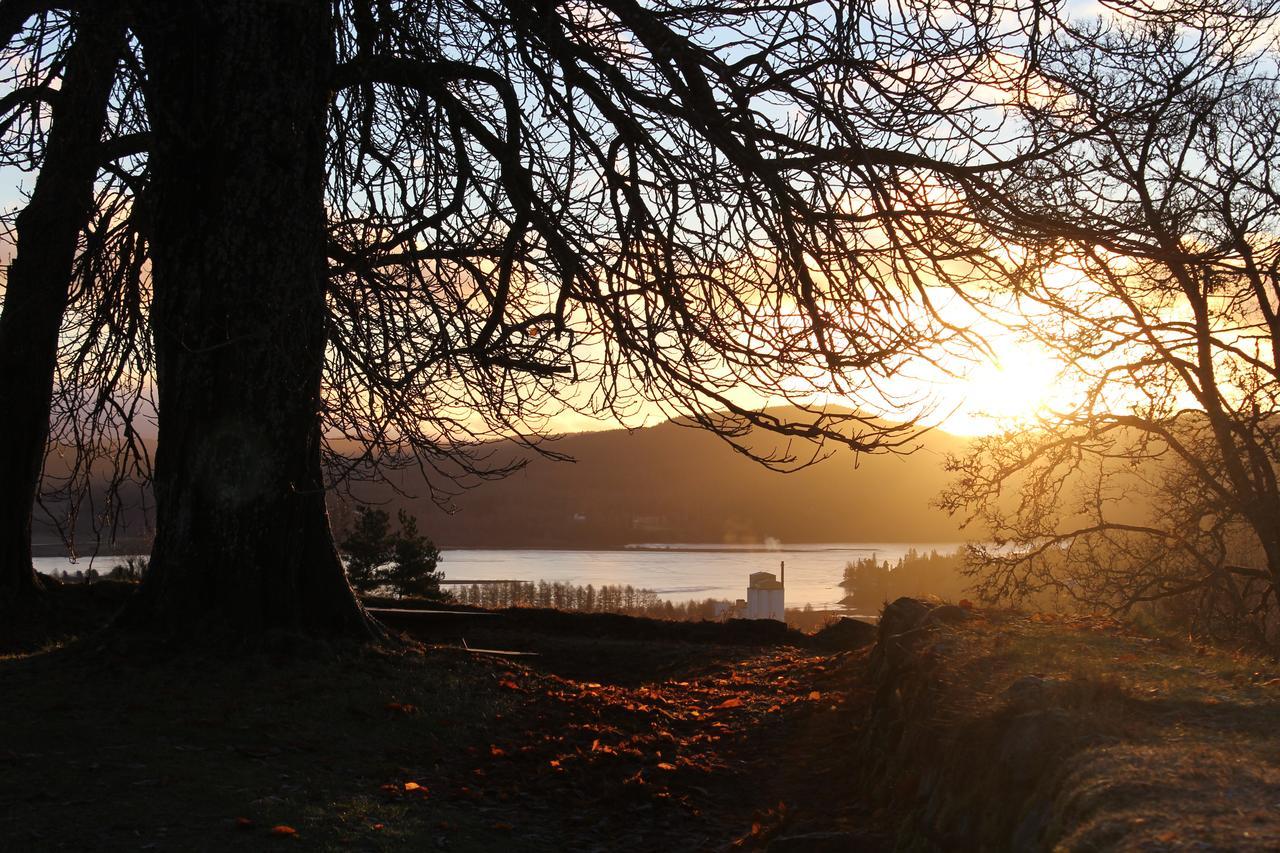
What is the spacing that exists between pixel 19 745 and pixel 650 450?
14085 cm

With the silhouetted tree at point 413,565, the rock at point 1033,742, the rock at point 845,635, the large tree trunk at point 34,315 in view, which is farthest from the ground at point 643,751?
the silhouetted tree at point 413,565

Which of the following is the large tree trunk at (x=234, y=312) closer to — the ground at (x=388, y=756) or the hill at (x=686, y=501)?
the ground at (x=388, y=756)

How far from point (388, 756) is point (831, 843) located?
272 cm

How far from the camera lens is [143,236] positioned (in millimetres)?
9859

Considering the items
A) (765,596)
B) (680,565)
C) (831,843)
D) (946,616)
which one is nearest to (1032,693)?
(831,843)

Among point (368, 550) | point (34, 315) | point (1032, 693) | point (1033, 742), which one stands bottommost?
point (1033, 742)

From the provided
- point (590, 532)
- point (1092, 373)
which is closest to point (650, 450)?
point (590, 532)

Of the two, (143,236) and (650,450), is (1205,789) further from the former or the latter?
(650,450)

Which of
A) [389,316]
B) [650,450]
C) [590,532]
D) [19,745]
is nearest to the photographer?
[19,745]

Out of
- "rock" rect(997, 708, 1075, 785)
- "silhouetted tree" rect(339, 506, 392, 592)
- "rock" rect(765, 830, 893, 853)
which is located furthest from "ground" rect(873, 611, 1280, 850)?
"silhouetted tree" rect(339, 506, 392, 592)

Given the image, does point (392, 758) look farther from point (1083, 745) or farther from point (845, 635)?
point (845, 635)

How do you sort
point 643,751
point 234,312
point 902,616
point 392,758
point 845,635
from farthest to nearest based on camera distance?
point 845,635
point 902,616
point 234,312
point 643,751
point 392,758

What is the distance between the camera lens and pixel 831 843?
456cm

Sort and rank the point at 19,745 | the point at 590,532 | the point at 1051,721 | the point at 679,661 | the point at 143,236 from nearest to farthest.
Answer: the point at 1051,721 < the point at 19,745 < the point at 143,236 < the point at 679,661 < the point at 590,532
